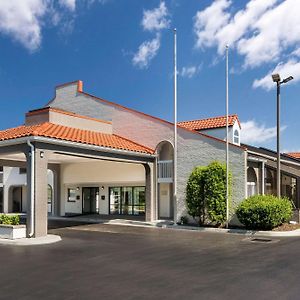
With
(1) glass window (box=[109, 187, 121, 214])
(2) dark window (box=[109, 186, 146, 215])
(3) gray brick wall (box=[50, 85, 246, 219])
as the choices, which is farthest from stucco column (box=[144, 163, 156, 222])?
(1) glass window (box=[109, 187, 121, 214])

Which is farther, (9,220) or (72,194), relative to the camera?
(72,194)

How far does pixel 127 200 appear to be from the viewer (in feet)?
88.6

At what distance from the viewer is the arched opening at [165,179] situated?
22.8 metres

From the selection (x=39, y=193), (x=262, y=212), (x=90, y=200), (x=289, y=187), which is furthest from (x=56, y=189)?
(x=289, y=187)

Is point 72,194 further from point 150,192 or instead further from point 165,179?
point 165,179

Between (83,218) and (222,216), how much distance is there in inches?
399

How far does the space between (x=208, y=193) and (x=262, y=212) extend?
3076mm

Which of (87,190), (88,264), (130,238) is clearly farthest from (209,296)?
(87,190)

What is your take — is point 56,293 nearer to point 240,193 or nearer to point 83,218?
point 240,193

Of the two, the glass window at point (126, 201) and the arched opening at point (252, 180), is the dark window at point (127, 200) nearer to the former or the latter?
the glass window at point (126, 201)

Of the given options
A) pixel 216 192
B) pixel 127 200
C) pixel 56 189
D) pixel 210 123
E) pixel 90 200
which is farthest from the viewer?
pixel 90 200

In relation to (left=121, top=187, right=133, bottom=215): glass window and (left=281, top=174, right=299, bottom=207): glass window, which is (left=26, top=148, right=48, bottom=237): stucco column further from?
(left=281, top=174, right=299, bottom=207): glass window

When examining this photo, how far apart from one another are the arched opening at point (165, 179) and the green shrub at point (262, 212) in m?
5.42

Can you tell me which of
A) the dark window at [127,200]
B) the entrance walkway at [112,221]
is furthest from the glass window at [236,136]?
the dark window at [127,200]
